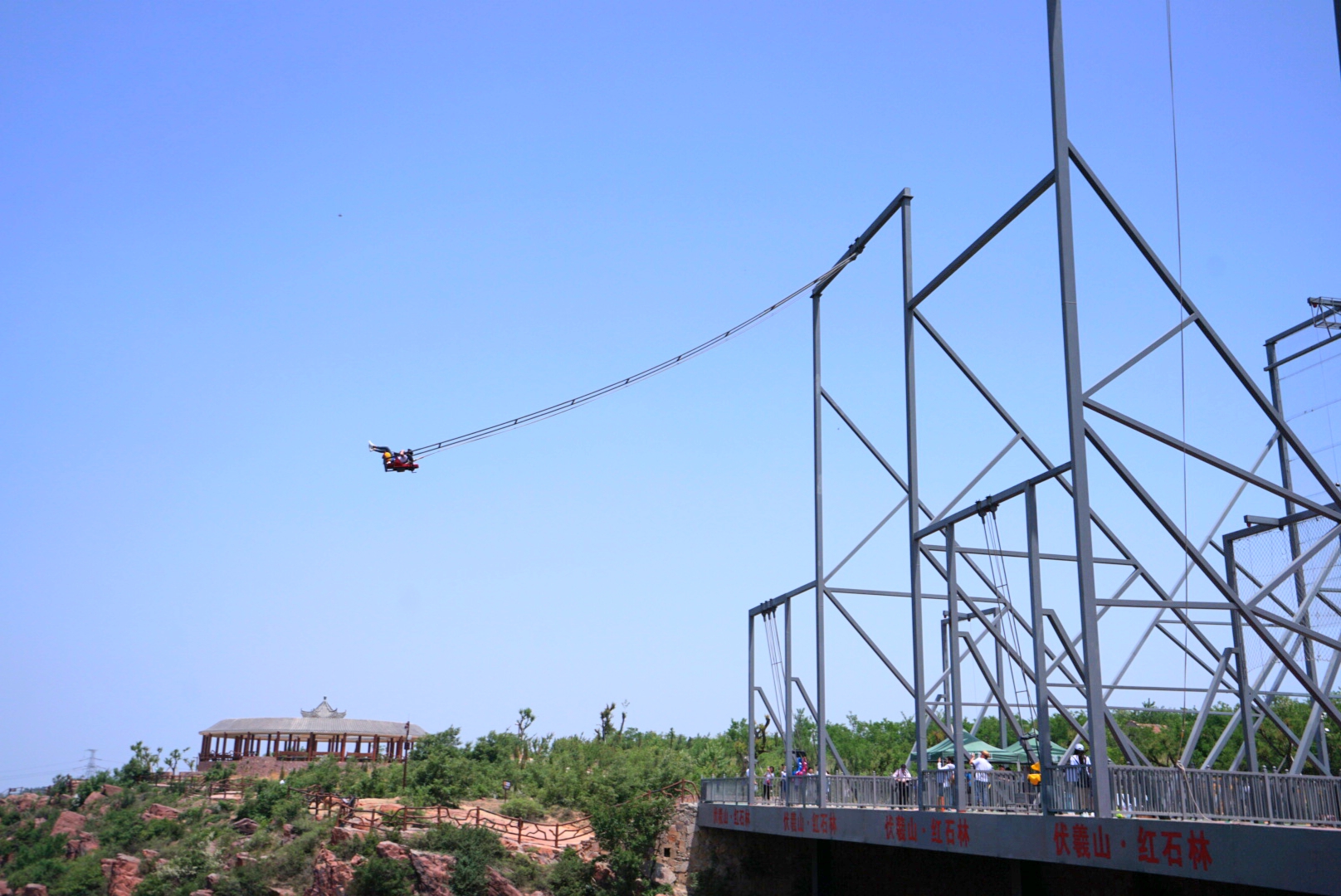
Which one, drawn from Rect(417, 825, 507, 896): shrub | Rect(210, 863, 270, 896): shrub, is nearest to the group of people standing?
Rect(417, 825, 507, 896): shrub

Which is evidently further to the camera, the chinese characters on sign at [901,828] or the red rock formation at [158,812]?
the red rock formation at [158,812]

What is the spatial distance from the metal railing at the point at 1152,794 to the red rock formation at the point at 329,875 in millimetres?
16619

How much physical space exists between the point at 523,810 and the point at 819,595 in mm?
14238

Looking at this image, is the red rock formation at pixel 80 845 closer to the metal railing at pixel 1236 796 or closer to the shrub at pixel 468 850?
the shrub at pixel 468 850

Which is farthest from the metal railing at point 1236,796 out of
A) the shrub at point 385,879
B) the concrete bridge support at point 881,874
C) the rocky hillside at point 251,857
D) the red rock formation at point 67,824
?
the red rock formation at point 67,824

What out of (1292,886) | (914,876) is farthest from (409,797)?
(1292,886)

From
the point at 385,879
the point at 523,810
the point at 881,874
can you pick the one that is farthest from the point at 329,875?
the point at 881,874

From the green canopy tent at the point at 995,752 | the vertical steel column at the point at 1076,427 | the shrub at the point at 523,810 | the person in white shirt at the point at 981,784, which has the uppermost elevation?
the vertical steel column at the point at 1076,427

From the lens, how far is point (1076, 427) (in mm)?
15062

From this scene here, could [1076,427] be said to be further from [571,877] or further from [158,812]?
[158,812]

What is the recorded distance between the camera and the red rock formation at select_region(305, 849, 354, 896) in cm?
3012

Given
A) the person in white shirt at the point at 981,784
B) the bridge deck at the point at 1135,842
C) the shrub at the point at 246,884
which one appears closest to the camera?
the bridge deck at the point at 1135,842

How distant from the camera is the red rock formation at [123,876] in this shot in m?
37.9

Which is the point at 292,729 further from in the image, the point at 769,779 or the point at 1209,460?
the point at 1209,460
